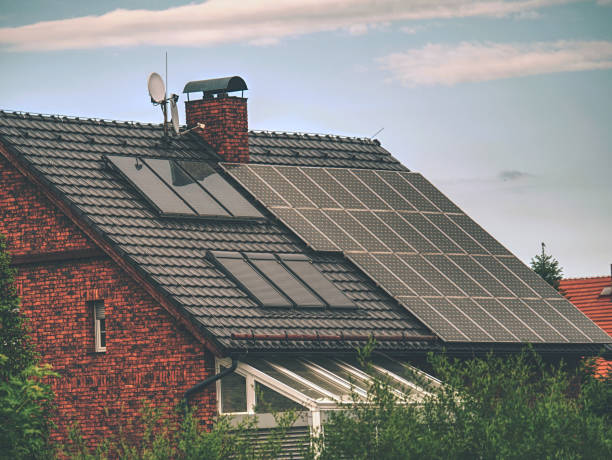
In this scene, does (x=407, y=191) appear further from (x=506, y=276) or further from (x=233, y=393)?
(x=233, y=393)

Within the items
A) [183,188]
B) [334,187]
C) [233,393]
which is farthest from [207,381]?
[334,187]

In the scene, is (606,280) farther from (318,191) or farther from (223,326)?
(223,326)

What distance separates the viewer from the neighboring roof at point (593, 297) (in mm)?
44656

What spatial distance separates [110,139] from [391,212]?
7.01m

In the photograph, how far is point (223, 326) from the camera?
24.2 metres

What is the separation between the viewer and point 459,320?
28469 mm

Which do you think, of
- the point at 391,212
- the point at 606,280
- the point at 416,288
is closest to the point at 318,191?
the point at 391,212

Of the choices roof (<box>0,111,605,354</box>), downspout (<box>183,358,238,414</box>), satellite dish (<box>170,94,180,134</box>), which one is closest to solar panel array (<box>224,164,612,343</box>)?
roof (<box>0,111,605,354</box>)

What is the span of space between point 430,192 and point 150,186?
8656 mm

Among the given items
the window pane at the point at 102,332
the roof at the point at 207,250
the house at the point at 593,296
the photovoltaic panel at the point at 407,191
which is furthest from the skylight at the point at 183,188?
the house at the point at 593,296

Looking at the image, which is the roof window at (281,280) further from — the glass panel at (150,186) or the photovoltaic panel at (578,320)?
the photovoltaic panel at (578,320)

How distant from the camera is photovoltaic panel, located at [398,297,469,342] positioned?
27.6m

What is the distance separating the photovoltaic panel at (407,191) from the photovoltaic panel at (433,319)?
468 centimetres

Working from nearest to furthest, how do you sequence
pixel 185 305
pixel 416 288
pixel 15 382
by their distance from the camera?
pixel 15 382 → pixel 185 305 → pixel 416 288
